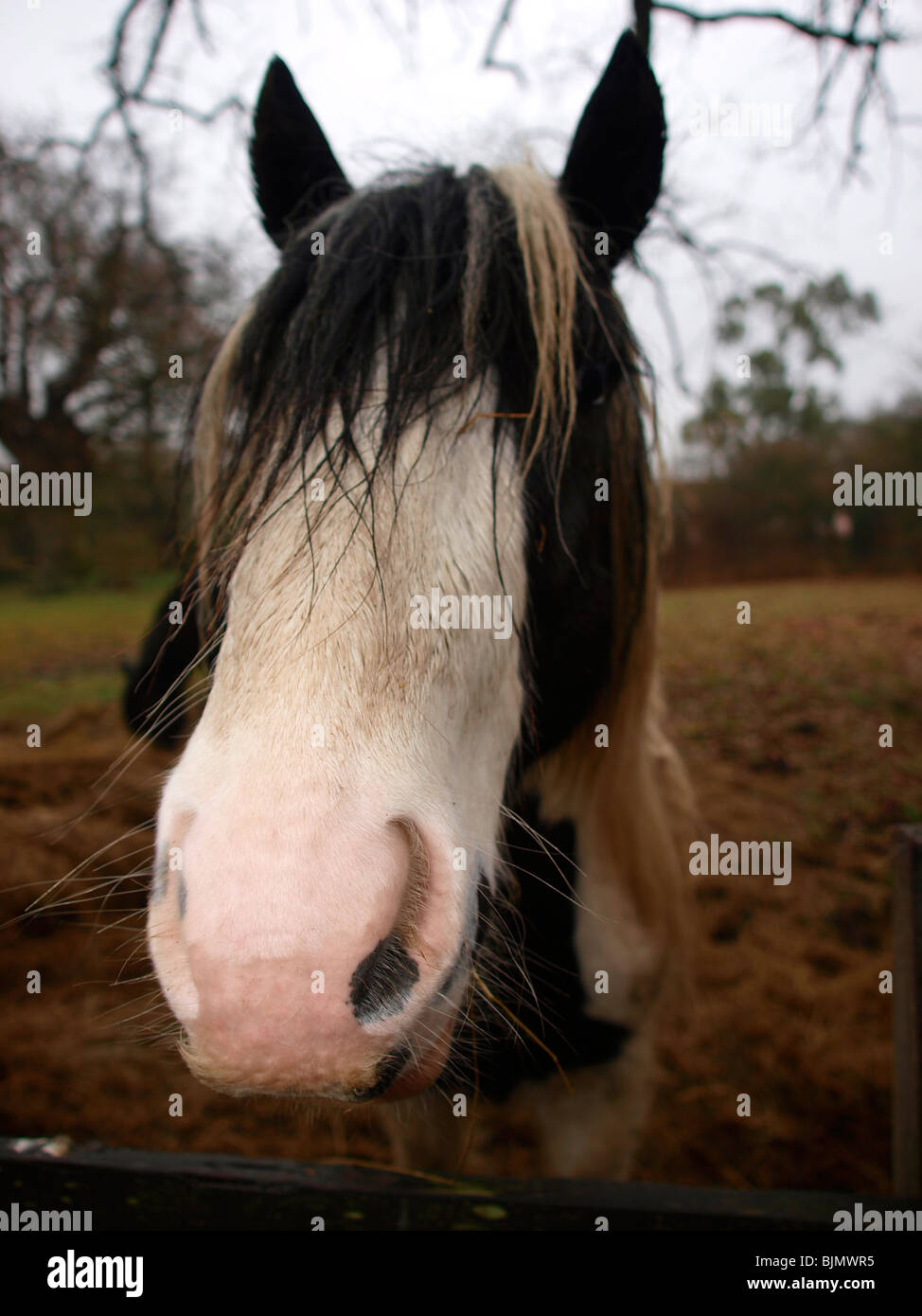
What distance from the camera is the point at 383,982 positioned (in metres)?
0.84

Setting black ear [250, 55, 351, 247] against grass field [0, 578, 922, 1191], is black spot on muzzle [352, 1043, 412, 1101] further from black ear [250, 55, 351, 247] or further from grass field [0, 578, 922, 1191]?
black ear [250, 55, 351, 247]

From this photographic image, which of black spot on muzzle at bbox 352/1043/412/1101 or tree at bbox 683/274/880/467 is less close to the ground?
tree at bbox 683/274/880/467

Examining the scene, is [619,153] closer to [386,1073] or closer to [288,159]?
[288,159]

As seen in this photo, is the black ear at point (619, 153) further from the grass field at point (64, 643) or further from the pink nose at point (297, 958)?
the grass field at point (64, 643)

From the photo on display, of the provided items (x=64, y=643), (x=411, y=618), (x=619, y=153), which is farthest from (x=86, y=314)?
(x=64, y=643)

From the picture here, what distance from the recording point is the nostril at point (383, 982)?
0.81 metres

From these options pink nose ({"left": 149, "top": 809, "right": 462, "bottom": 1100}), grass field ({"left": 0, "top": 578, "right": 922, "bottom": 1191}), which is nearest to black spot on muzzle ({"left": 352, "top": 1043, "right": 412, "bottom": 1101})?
pink nose ({"left": 149, "top": 809, "right": 462, "bottom": 1100})

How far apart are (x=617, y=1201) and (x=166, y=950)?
3.02ft

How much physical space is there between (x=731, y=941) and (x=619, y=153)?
4175mm

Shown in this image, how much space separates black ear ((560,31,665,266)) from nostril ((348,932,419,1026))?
62.8 inches

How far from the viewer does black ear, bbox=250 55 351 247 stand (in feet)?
5.44

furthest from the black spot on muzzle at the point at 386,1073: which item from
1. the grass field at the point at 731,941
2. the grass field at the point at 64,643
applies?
the grass field at the point at 64,643

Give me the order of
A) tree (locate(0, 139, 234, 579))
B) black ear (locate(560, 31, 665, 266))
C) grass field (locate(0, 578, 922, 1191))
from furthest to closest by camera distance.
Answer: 1. tree (locate(0, 139, 234, 579))
2. grass field (locate(0, 578, 922, 1191))
3. black ear (locate(560, 31, 665, 266))
